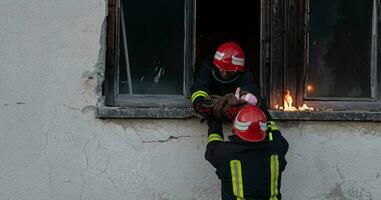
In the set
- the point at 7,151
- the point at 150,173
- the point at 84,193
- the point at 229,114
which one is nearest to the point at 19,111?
the point at 7,151

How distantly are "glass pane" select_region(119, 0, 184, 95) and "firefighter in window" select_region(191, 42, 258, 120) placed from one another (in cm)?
32

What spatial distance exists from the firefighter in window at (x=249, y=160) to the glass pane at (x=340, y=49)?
1.09 meters

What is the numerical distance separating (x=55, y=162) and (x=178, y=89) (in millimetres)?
1164

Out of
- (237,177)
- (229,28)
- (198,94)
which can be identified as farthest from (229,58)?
(229,28)

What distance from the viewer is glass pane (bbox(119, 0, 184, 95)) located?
5.13 metres

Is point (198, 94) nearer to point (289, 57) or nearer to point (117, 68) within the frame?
point (117, 68)

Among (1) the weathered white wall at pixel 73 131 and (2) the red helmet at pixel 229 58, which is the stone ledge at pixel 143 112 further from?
(2) the red helmet at pixel 229 58

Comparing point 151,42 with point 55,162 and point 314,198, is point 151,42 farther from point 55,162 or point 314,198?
point 314,198

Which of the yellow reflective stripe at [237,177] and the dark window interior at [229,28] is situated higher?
the dark window interior at [229,28]

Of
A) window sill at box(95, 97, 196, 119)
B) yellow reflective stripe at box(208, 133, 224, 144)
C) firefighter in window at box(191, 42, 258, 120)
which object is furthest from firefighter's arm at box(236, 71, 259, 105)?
window sill at box(95, 97, 196, 119)

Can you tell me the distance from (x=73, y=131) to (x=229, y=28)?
269 centimetres

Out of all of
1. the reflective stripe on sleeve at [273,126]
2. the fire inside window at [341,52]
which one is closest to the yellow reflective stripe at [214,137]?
the reflective stripe on sleeve at [273,126]

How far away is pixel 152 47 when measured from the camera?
5.16 metres

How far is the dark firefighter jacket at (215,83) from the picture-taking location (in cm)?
476
